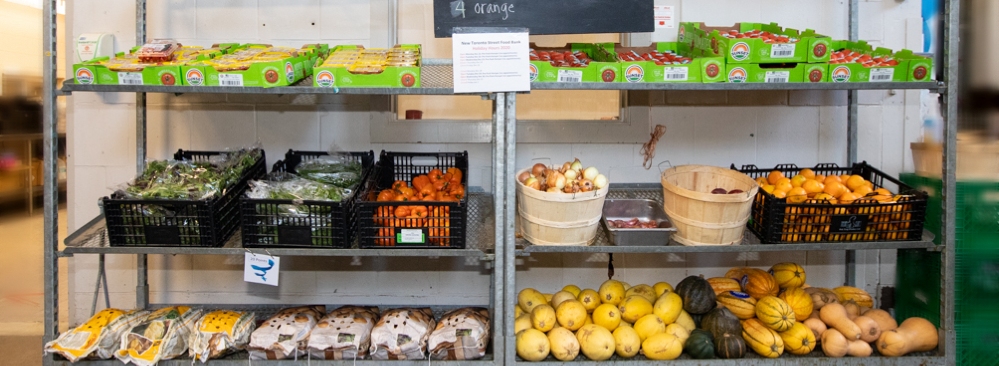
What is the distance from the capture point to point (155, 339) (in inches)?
129

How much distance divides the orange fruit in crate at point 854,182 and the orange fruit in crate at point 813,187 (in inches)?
6.3

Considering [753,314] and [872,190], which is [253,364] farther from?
[872,190]

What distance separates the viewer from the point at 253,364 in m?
3.25

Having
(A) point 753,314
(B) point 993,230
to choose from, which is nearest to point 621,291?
(A) point 753,314

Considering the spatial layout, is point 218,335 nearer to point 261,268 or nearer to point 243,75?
point 261,268

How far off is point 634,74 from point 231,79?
154 centimetres

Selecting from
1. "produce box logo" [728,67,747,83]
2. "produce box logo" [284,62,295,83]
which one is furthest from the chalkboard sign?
"produce box logo" [284,62,295,83]

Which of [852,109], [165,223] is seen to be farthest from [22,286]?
[852,109]

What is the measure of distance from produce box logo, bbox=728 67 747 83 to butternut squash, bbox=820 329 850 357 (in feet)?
3.87

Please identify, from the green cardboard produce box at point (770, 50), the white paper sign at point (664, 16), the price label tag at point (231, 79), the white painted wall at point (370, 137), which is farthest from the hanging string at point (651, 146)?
the price label tag at point (231, 79)

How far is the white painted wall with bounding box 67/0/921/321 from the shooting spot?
386 centimetres

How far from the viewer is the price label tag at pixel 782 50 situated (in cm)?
304

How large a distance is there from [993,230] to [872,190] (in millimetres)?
544

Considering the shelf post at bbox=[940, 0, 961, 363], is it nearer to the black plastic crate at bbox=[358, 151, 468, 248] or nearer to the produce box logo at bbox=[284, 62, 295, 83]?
the black plastic crate at bbox=[358, 151, 468, 248]
